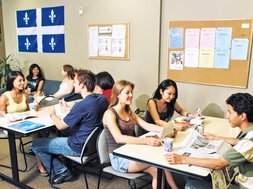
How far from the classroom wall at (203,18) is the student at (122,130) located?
1.40 m

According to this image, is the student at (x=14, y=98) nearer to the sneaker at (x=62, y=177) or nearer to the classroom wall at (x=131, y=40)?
the sneaker at (x=62, y=177)

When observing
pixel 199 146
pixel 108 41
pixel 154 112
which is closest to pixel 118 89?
pixel 154 112

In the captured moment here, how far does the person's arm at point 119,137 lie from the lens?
205 cm

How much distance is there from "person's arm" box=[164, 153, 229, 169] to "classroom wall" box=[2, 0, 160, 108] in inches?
89.3

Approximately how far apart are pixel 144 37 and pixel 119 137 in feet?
7.16

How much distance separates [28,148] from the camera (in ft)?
12.3

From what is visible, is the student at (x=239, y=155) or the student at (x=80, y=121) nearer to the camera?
the student at (x=239, y=155)

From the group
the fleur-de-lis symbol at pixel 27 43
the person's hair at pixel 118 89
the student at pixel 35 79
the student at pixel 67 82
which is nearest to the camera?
the person's hair at pixel 118 89

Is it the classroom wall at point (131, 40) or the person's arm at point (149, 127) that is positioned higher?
the classroom wall at point (131, 40)

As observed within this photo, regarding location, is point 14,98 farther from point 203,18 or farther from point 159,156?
point 203,18

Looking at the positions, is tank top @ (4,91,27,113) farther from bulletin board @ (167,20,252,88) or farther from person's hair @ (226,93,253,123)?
person's hair @ (226,93,253,123)

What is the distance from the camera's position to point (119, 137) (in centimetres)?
212

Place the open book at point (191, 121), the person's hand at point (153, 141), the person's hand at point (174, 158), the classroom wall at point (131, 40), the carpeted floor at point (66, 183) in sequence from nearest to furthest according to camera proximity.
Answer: the person's hand at point (174, 158)
the person's hand at point (153, 141)
the open book at point (191, 121)
the carpeted floor at point (66, 183)
the classroom wall at point (131, 40)

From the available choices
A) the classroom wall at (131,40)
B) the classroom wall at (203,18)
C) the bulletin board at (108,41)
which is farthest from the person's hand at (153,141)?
the bulletin board at (108,41)
